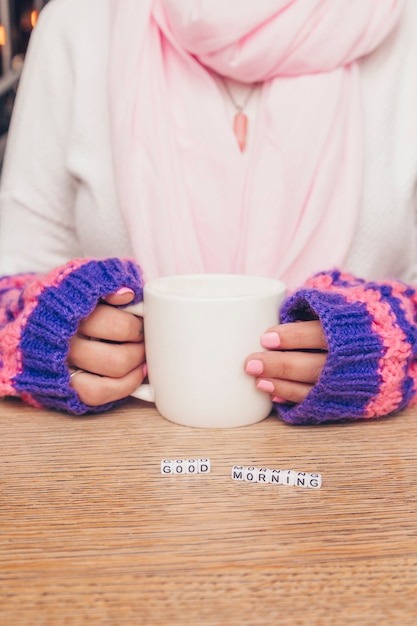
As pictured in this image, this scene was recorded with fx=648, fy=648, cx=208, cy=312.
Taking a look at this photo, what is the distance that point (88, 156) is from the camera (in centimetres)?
98

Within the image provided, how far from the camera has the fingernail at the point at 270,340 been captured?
23.1 inches

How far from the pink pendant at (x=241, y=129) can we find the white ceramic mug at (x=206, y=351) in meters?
0.40

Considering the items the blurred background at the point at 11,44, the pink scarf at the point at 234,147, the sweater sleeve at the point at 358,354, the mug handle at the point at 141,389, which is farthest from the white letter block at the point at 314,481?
the blurred background at the point at 11,44

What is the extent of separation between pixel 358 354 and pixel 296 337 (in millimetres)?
58

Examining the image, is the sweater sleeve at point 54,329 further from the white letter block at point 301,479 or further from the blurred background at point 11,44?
the blurred background at point 11,44

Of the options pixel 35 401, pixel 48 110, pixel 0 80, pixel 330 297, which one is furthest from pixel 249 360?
pixel 0 80

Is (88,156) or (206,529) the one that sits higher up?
(88,156)

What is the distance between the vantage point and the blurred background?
4102 mm

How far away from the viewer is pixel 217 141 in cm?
92

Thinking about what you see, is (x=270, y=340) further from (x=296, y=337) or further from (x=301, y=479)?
(x=301, y=479)

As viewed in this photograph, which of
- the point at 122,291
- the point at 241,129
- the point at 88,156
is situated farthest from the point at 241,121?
the point at 122,291

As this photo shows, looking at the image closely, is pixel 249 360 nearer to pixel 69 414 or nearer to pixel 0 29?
pixel 69 414

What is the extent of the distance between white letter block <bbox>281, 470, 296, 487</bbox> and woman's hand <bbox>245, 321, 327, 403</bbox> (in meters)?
0.11

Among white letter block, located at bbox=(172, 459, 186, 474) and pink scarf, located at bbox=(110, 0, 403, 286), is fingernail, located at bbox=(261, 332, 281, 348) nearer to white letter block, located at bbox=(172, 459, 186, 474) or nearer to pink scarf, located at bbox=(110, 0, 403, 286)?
white letter block, located at bbox=(172, 459, 186, 474)
